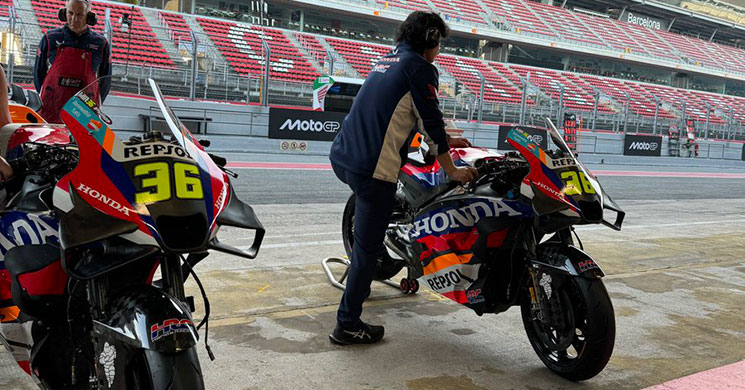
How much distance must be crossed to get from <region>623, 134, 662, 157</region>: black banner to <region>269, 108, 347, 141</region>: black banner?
41.0ft

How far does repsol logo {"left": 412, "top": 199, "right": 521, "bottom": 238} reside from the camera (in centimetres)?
370

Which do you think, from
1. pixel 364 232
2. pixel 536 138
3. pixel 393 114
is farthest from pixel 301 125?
pixel 536 138

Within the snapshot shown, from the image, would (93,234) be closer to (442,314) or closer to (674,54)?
(442,314)

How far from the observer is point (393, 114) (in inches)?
141

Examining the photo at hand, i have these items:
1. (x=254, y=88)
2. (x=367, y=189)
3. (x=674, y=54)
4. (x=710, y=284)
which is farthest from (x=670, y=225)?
(x=674, y=54)

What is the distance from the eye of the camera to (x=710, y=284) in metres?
5.75

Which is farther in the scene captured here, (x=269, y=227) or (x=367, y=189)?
(x=269, y=227)

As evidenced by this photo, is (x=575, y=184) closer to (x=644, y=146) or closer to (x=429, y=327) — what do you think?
(x=429, y=327)

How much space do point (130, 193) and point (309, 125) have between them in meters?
16.3

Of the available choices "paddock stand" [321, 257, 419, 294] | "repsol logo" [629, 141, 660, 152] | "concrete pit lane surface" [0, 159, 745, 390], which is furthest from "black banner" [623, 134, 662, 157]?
"paddock stand" [321, 257, 419, 294]

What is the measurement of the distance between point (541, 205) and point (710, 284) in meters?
3.20

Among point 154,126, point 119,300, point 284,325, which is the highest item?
point 154,126

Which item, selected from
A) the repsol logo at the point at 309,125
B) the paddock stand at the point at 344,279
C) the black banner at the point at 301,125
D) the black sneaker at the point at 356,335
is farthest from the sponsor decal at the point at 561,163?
the repsol logo at the point at 309,125

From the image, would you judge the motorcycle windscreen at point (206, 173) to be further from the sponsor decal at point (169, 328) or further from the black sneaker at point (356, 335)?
the black sneaker at point (356, 335)
